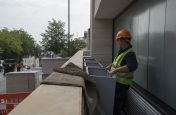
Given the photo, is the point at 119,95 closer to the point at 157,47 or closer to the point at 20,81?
the point at 157,47

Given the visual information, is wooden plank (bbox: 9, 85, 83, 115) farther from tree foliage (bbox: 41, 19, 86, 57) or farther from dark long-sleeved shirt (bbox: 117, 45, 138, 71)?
tree foliage (bbox: 41, 19, 86, 57)

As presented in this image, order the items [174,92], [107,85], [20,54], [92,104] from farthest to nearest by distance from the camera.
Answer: [20,54]
[174,92]
[107,85]
[92,104]

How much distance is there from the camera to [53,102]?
8.89ft

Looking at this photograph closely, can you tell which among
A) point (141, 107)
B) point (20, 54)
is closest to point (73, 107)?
point (141, 107)

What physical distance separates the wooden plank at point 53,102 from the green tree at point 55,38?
1423 inches

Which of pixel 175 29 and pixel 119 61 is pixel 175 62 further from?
pixel 119 61

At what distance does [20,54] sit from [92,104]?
91.6 meters

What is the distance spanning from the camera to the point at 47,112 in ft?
7.78

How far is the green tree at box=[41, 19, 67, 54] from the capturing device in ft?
132

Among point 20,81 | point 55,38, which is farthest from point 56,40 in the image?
point 20,81

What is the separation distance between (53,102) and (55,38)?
39383mm

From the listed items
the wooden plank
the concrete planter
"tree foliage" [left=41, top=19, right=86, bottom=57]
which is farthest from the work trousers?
"tree foliage" [left=41, top=19, right=86, bottom=57]

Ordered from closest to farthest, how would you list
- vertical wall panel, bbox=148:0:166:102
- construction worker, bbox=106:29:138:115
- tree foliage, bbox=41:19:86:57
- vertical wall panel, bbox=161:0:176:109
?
construction worker, bbox=106:29:138:115 < vertical wall panel, bbox=161:0:176:109 < vertical wall panel, bbox=148:0:166:102 < tree foliage, bbox=41:19:86:57

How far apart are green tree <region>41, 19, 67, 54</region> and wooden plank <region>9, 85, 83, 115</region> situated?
119 ft
